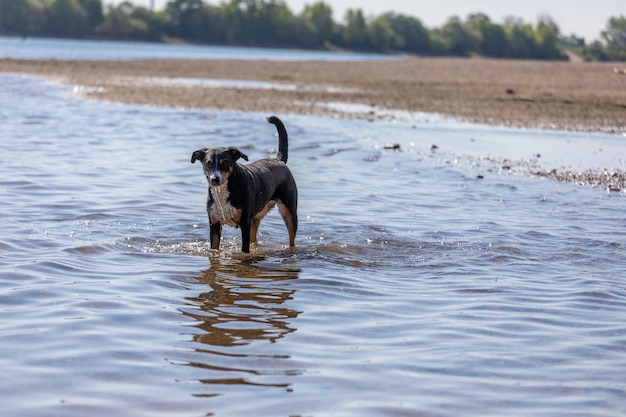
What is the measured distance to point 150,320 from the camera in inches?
261

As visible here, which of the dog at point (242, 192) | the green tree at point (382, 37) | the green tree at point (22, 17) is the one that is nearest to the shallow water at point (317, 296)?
the dog at point (242, 192)

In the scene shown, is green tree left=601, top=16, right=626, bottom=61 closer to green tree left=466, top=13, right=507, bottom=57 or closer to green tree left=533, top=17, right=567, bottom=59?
green tree left=533, top=17, right=567, bottom=59

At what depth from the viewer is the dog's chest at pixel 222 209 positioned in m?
9.06

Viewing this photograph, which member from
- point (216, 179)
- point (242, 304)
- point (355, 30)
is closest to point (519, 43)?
point (355, 30)

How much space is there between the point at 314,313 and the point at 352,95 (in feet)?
78.4

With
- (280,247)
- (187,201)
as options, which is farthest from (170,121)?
(280,247)

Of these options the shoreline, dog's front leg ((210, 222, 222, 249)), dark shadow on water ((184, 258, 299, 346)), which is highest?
the shoreline

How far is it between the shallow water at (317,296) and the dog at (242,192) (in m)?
0.28

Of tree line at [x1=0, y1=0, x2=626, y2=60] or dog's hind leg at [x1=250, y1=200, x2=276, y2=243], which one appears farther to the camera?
tree line at [x1=0, y1=0, x2=626, y2=60]

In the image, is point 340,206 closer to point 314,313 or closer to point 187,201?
point 187,201

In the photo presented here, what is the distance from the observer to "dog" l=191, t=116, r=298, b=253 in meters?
8.95

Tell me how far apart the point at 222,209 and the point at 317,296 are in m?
1.83

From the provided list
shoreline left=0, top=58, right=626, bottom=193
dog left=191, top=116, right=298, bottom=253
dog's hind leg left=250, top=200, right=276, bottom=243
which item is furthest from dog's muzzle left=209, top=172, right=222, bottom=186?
shoreline left=0, top=58, right=626, bottom=193

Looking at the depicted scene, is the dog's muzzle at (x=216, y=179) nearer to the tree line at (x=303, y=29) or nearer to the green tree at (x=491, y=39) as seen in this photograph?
the tree line at (x=303, y=29)
